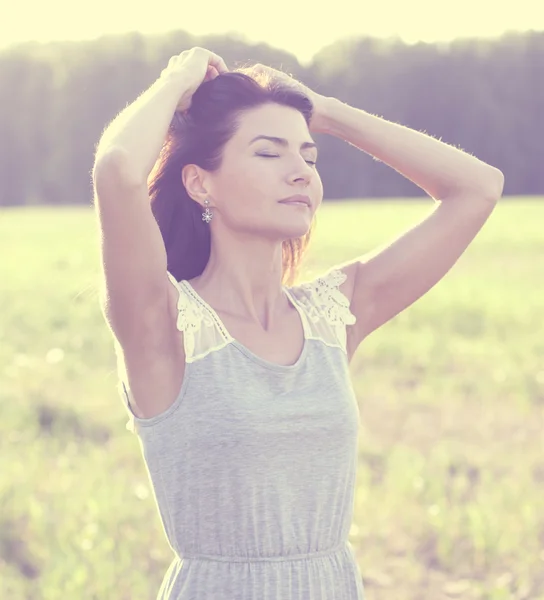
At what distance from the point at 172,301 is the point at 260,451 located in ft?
1.40

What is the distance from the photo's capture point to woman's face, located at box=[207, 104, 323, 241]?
2682 mm

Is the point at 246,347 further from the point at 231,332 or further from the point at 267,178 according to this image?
the point at 267,178

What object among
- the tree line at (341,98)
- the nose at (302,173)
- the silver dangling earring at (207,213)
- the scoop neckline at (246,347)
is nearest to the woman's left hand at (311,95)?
the nose at (302,173)

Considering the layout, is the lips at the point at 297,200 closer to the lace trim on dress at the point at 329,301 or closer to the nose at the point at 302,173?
the nose at the point at 302,173

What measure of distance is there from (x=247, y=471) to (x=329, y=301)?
0.65 meters

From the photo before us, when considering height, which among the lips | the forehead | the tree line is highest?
the forehead

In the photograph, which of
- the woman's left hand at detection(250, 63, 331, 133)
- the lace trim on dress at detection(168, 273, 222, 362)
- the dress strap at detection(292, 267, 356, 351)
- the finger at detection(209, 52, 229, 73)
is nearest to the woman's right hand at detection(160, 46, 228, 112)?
the finger at detection(209, 52, 229, 73)

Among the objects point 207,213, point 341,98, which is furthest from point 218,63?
point 341,98

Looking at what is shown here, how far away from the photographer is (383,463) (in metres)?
7.13

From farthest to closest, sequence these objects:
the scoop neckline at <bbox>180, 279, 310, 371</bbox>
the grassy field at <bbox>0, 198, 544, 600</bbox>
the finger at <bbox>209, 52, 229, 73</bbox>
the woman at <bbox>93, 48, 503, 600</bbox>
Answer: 1. the grassy field at <bbox>0, 198, 544, 600</bbox>
2. the finger at <bbox>209, 52, 229, 73</bbox>
3. the scoop neckline at <bbox>180, 279, 310, 371</bbox>
4. the woman at <bbox>93, 48, 503, 600</bbox>

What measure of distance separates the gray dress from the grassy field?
466mm

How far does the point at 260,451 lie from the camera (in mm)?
2537

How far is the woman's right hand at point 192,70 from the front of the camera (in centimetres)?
274

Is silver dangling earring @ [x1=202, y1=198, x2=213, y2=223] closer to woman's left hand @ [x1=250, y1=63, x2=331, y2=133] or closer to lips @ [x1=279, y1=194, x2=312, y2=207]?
lips @ [x1=279, y1=194, x2=312, y2=207]
